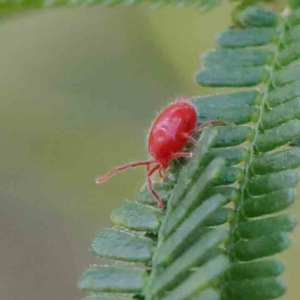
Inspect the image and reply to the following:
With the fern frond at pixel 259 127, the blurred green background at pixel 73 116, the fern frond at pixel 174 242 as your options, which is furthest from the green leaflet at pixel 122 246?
the blurred green background at pixel 73 116

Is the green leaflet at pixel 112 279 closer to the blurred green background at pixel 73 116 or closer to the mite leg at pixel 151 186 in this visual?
the mite leg at pixel 151 186

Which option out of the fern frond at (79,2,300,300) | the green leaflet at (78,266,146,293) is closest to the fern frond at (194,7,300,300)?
the fern frond at (79,2,300,300)

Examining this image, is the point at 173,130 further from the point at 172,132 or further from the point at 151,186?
the point at 151,186

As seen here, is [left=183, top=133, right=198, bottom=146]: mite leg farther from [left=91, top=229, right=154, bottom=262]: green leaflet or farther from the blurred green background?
the blurred green background

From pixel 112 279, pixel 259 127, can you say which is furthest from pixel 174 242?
pixel 259 127

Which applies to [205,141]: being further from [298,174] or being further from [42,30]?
[42,30]

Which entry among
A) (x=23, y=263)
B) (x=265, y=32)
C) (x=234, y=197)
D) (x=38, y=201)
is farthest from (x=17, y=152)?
(x=234, y=197)
